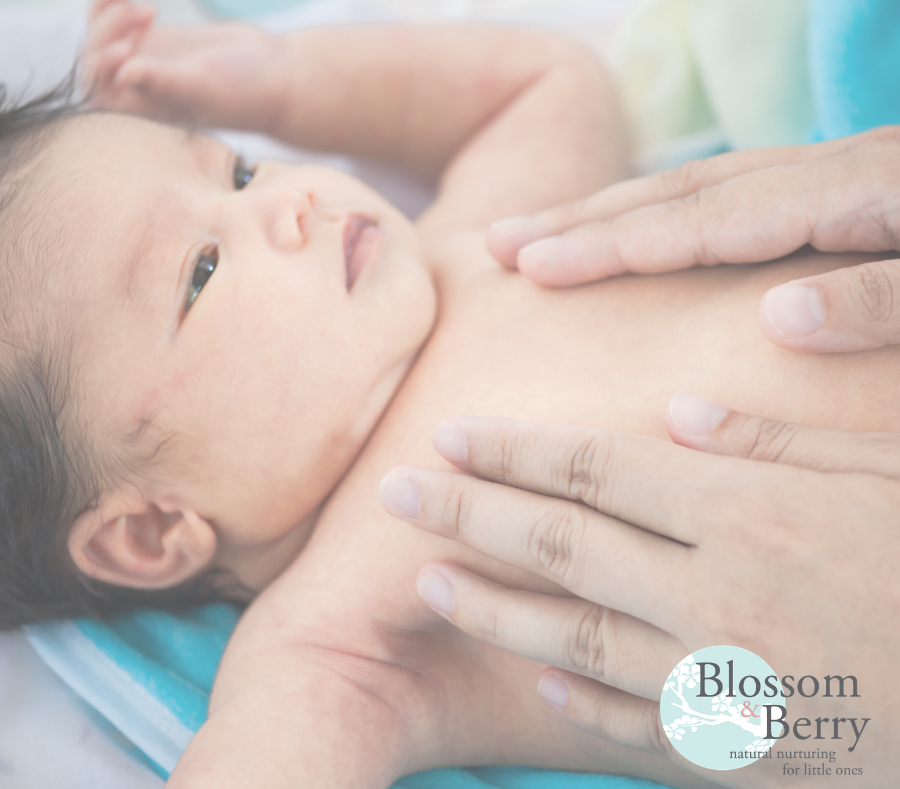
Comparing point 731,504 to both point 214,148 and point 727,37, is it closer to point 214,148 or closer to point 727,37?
point 214,148

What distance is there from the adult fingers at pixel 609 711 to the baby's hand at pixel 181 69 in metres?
1.33

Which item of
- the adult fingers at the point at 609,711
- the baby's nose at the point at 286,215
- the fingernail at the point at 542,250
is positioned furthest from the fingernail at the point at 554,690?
the baby's nose at the point at 286,215

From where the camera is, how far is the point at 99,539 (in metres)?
1.06

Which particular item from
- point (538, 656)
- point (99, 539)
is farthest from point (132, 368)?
point (538, 656)

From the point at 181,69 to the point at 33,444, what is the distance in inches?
37.8

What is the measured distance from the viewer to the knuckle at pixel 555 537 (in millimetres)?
751

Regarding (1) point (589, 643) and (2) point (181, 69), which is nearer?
(1) point (589, 643)

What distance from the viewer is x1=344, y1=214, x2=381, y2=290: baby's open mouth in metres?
1.09

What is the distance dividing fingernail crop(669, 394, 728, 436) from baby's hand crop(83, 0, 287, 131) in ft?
4.06

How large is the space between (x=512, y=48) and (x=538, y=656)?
4.79 feet

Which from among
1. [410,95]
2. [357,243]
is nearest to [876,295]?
[357,243]

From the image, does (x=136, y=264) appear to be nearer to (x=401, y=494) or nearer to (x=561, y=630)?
(x=401, y=494)

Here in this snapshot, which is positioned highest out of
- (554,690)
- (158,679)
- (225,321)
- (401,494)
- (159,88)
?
(159,88)

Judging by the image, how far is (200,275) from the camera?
1.01 m
